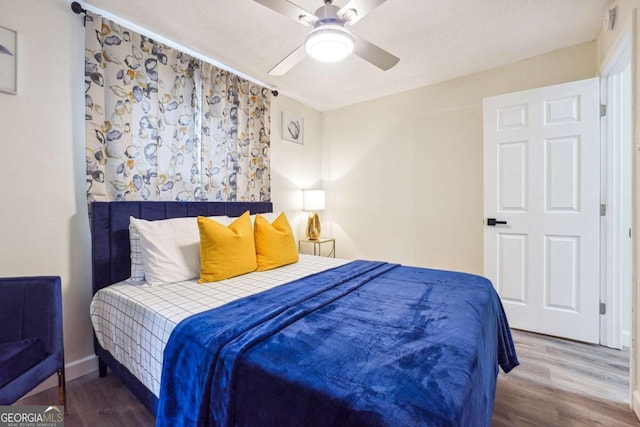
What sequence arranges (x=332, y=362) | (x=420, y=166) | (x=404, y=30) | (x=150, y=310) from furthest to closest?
1. (x=420, y=166)
2. (x=404, y=30)
3. (x=150, y=310)
4. (x=332, y=362)

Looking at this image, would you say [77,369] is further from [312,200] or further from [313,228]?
[312,200]

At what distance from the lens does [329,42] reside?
1.61m

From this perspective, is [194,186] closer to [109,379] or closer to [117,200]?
[117,200]

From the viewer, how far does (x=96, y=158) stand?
1946 mm

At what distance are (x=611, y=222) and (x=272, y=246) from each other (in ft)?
8.85

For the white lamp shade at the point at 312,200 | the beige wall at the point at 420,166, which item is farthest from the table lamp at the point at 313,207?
the beige wall at the point at 420,166

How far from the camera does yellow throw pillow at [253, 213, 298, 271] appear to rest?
2260 millimetres

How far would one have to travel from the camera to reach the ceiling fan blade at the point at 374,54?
1.75 metres

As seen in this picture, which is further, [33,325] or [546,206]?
[546,206]

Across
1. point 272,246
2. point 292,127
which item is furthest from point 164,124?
point 292,127

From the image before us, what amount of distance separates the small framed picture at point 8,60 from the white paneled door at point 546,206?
354 centimetres

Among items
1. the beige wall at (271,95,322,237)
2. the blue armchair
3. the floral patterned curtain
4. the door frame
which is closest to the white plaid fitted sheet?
the blue armchair

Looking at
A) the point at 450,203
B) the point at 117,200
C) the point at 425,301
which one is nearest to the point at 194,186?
the point at 117,200

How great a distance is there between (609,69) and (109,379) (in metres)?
4.23
